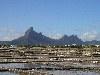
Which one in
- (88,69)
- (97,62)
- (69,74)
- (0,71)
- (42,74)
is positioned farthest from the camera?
(97,62)

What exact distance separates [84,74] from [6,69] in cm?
1034

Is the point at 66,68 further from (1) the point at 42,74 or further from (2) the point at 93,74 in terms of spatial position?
(1) the point at 42,74

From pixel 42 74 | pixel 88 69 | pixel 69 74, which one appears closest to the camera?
pixel 42 74

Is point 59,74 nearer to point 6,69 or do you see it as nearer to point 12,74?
point 12,74

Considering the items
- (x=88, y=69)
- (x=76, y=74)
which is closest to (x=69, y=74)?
(x=76, y=74)

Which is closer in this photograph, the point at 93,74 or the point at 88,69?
the point at 93,74

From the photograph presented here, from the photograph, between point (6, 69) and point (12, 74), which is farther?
point (6, 69)

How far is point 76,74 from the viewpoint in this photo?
4203cm

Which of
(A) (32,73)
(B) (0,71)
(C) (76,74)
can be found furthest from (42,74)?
(B) (0,71)

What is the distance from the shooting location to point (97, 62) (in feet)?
198

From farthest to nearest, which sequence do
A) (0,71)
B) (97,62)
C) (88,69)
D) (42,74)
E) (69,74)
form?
(97,62) < (88,69) < (0,71) < (69,74) < (42,74)

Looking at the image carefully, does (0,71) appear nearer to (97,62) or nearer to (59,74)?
(59,74)

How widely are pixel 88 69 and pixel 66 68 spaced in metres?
2.99

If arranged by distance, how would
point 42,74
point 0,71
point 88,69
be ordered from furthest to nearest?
1. point 88,69
2. point 0,71
3. point 42,74
